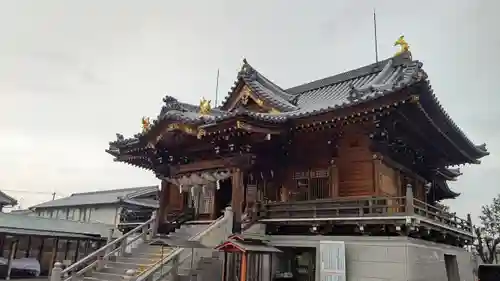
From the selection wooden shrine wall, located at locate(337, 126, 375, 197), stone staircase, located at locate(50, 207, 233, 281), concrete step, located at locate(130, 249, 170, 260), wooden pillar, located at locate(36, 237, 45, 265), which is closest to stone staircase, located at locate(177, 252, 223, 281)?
stone staircase, located at locate(50, 207, 233, 281)

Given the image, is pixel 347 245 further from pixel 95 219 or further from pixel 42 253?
pixel 95 219

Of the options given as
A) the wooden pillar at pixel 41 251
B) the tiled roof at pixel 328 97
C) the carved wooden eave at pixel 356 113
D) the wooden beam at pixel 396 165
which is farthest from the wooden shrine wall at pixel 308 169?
the wooden pillar at pixel 41 251

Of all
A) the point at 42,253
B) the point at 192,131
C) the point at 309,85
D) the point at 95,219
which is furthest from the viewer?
the point at 95,219

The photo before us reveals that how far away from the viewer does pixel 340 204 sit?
12.8 m

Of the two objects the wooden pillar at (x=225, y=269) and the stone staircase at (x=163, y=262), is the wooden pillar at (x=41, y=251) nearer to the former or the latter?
the stone staircase at (x=163, y=262)

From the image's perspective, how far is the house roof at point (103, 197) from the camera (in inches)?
1537

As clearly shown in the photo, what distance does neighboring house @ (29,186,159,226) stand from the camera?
38.0 meters

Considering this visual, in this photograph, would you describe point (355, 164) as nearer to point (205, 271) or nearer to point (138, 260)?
point (205, 271)

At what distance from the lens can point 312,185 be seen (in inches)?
587

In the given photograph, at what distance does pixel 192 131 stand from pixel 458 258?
39.5 ft

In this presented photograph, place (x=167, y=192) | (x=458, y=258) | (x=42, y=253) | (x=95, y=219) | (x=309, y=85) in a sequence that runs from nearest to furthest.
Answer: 1. (x=458, y=258)
2. (x=167, y=192)
3. (x=309, y=85)
4. (x=42, y=253)
5. (x=95, y=219)

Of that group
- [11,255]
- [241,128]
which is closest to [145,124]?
[241,128]

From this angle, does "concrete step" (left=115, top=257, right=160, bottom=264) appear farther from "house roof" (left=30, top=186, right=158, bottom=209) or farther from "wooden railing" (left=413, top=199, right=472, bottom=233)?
"house roof" (left=30, top=186, right=158, bottom=209)

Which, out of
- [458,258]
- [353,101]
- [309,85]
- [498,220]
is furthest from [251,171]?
[498,220]
